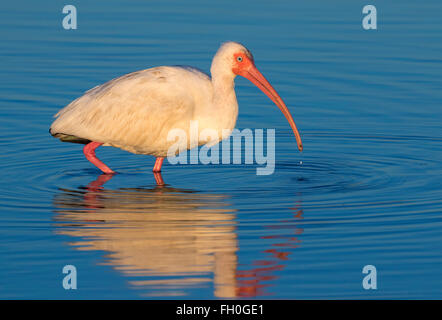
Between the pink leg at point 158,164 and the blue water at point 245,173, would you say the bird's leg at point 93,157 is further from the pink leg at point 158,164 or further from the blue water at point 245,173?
the pink leg at point 158,164

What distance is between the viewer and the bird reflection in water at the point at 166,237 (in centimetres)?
1000

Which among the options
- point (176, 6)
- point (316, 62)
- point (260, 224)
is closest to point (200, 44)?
point (316, 62)

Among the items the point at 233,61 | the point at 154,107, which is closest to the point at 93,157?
the point at 154,107

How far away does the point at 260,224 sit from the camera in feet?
38.6

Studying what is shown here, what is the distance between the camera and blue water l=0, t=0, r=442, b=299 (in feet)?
33.6

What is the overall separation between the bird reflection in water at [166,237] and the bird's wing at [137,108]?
2.29 ft

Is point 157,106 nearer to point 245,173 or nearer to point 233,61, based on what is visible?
point 233,61

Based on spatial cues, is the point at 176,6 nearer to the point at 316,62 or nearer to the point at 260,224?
the point at 316,62

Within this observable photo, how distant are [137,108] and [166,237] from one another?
9.87 ft

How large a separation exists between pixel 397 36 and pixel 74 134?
390 inches

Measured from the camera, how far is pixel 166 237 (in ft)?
37.4

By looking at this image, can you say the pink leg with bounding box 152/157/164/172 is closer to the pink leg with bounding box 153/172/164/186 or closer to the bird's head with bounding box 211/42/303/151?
the pink leg with bounding box 153/172/164/186

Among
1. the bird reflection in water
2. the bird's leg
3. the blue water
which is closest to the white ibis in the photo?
the bird's leg

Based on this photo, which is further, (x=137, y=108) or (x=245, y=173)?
(x=245, y=173)
